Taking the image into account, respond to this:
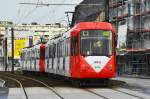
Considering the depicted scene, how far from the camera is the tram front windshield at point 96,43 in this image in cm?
2903

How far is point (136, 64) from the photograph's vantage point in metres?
74.8

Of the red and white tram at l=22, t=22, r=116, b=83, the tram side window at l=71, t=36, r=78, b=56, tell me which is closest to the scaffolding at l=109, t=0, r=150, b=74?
the tram side window at l=71, t=36, r=78, b=56

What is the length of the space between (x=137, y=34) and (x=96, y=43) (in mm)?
49338

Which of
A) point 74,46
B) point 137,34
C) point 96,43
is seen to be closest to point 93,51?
point 96,43

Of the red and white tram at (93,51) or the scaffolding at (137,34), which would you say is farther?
the scaffolding at (137,34)

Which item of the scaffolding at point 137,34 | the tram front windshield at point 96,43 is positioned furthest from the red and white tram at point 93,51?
the scaffolding at point 137,34

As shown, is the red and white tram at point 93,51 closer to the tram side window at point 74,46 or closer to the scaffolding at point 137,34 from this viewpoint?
the tram side window at point 74,46

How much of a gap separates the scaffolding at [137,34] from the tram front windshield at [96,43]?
40914 mm

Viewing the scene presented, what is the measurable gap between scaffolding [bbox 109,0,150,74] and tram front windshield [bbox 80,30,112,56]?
4091 centimetres

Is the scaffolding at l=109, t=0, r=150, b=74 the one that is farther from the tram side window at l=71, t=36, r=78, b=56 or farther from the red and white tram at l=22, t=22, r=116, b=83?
the red and white tram at l=22, t=22, r=116, b=83

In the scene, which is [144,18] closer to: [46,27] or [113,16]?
[113,16]

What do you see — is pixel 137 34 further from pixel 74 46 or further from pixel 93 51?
pixel 93 51

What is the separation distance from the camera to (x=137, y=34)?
77875 millimetres

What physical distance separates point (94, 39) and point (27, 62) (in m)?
40.6
